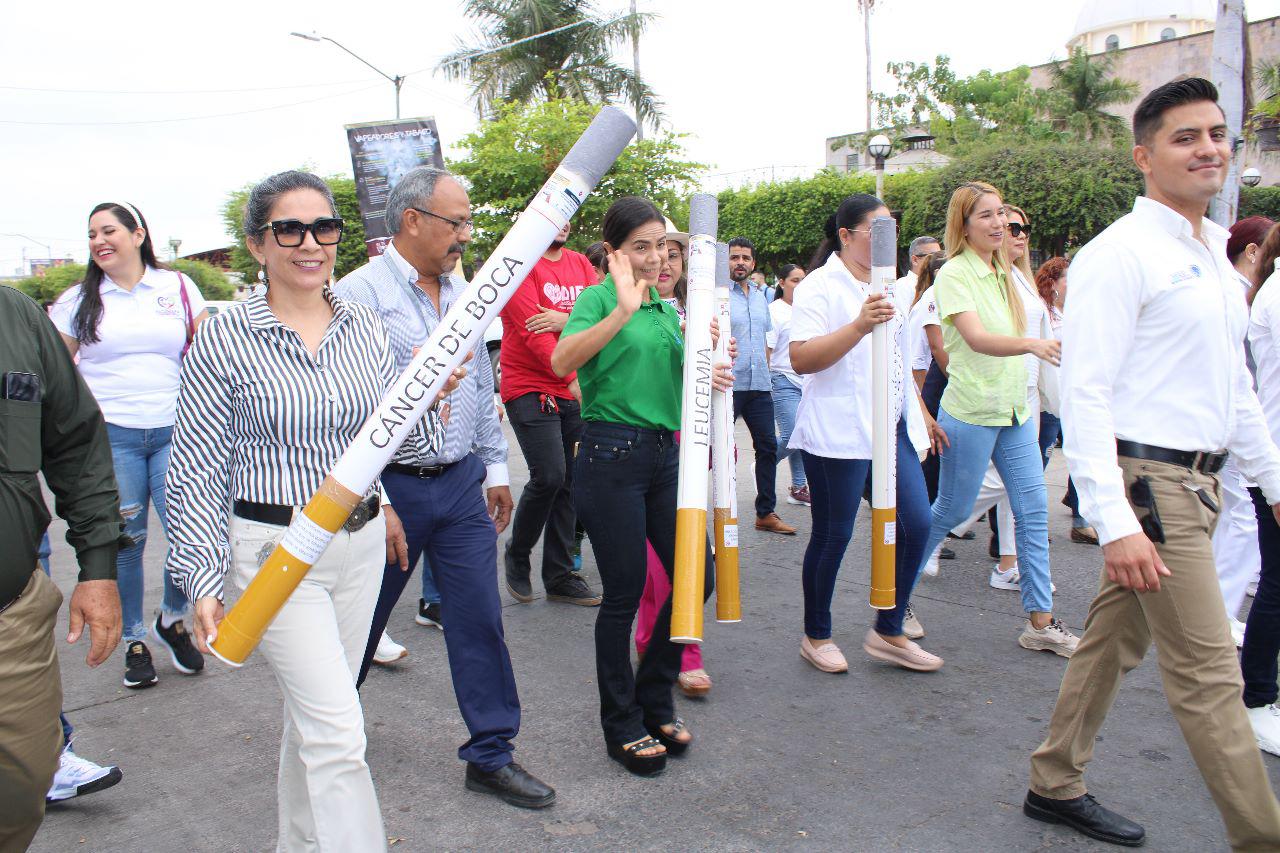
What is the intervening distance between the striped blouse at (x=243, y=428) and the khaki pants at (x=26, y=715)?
12.5 inches

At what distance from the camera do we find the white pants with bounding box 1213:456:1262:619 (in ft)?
14.6

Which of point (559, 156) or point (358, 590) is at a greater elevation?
point (559, 156)

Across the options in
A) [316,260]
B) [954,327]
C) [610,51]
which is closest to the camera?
[316,260]

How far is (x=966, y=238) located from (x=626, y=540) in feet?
8.21

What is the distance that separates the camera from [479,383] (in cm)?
366

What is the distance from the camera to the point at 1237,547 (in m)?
4.47

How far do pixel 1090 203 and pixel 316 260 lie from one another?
23.6m

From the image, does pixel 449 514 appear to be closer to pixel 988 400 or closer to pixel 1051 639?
pixel 988 400

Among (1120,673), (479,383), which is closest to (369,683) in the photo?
(479,383)

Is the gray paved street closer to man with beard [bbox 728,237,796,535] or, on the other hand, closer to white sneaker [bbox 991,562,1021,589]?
white sneaker [bbox 991,562,1021,589]

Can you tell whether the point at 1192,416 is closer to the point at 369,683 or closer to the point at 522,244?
the point at 522,244

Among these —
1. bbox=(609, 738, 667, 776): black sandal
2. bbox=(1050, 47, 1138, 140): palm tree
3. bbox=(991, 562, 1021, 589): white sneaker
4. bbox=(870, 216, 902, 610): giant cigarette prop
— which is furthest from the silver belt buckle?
bbox=(1050, 47, 1138, 140): palm tree

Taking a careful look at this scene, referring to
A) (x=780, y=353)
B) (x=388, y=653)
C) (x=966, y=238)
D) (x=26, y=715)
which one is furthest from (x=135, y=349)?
(x=780, y=353)

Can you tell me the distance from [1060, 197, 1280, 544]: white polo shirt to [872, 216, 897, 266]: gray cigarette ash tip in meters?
1.11
